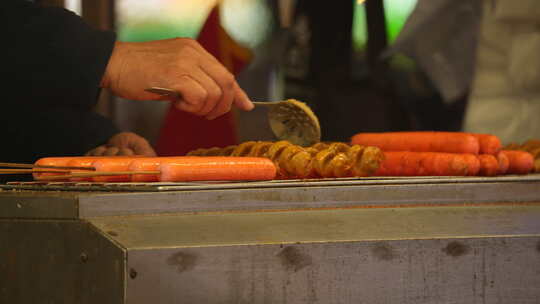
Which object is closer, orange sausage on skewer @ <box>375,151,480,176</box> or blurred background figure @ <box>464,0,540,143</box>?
orange sausage on skewer @ <box>375,151,480,176</box>

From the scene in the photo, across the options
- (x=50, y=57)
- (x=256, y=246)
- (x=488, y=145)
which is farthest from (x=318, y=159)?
(x=50, y=57)

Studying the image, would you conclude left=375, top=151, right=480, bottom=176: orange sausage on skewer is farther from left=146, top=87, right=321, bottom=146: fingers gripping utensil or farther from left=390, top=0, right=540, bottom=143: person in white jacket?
left=390, top=0, right=540, bottom=143: person in white jacket

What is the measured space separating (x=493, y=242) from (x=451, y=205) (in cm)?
19

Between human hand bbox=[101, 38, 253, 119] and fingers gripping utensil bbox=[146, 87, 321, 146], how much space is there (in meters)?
0.18

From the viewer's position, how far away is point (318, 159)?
1923 mm

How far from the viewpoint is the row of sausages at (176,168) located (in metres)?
1.68

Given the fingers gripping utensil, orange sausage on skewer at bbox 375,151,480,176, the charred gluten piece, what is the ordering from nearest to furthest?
the charred gluten piece < orange sausage on skewer at bbox 375,151,480,176 < the fingers gripping utensil

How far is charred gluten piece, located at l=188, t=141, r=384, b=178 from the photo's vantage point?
192cm

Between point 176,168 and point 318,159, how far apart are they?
452 mm

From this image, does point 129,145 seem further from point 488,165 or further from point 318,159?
point 488,165

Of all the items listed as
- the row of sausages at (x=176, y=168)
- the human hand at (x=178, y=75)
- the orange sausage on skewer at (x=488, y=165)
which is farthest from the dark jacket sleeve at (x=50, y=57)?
the orange sausage on skewer at (x=488, y=165)

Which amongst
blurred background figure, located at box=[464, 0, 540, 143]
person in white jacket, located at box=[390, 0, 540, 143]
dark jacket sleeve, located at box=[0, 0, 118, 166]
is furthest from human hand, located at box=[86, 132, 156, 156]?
blurred background figure, located at box=[464, 0, 540, 143]

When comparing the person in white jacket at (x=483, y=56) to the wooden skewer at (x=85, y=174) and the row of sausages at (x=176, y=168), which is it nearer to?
the row of sausages at (x=176, y=168)

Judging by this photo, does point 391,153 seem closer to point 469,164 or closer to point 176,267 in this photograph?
point 469,164
